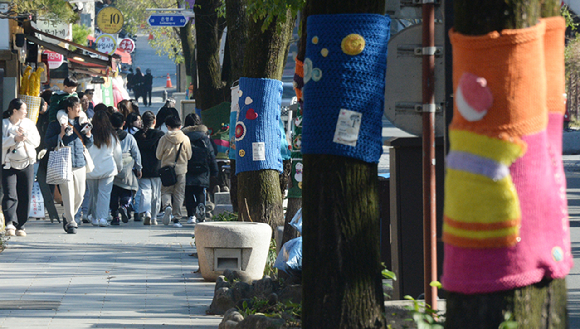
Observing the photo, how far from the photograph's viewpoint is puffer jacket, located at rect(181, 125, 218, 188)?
1432cm

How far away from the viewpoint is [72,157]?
42.1 feet

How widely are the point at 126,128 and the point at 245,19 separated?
4311 millimetres

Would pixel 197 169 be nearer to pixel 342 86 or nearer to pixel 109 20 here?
pixel 342 86

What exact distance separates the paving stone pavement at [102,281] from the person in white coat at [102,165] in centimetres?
60

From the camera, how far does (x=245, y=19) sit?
1200 centimetres

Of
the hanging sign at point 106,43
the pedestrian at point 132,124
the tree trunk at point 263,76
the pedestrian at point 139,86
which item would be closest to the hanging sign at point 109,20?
the hanging sign at point 106,43

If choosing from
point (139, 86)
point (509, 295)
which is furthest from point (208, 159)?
point (139, 86)

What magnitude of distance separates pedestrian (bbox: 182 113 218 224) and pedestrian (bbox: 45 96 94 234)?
1.97 meters

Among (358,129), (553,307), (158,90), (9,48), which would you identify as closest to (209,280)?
(358,129)

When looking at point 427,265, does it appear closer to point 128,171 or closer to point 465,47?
point 465,47

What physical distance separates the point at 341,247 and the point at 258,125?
17.8ft

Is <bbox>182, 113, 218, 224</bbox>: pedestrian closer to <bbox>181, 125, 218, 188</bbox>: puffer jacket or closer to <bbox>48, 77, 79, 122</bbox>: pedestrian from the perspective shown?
<bbox>181, 125, 218, 188</bbox>: puffer jacket

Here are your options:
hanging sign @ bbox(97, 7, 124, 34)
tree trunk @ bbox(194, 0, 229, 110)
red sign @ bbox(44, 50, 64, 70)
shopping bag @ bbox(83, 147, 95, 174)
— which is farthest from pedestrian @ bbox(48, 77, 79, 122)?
hanging sign @ bbox(97, 7, 124, 34)

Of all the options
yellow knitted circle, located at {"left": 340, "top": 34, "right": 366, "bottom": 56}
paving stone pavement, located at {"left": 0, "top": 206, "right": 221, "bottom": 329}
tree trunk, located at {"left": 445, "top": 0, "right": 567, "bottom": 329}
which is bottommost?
paving stone pavement, located at {"left": 0, "top": 206, "right": 221, "bottom": 329}
